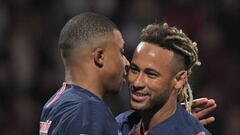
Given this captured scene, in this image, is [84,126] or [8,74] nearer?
[84,126]

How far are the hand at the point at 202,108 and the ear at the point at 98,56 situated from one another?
3.40ft

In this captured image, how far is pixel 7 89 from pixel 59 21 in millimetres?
1136

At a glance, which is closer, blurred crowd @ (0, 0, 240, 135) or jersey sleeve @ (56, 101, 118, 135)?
jersey sleeve @ (56, 101, 118, 135)

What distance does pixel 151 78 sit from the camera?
4.38 m

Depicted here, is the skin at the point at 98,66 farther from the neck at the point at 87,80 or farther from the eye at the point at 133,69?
the eye at the point at 133,69

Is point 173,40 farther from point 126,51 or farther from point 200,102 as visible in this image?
point 126,51

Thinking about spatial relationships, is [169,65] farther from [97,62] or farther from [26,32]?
[26,32]

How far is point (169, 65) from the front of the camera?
438 centimetres

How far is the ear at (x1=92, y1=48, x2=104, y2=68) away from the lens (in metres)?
4.03

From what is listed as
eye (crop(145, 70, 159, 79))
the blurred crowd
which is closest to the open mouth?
eye (crop(145, 70, 159, 79))

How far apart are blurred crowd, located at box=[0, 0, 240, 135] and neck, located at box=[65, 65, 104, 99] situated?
402cm

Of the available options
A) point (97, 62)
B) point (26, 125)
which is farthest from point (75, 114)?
point (26, 125)

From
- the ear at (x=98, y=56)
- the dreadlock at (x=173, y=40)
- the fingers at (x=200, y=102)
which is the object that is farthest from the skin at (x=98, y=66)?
the fingers at (x=200, y=102)

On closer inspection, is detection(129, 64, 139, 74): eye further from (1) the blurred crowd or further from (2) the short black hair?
(1) the blurred crowd
